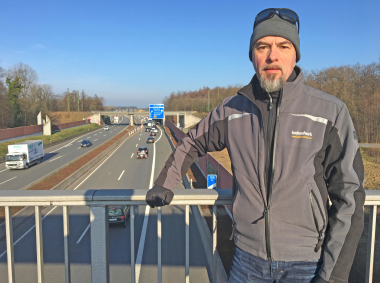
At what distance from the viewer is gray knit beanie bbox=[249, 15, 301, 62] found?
6.47ft

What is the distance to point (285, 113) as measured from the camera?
1.93 m

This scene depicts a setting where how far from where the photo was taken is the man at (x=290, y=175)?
1.80 metres

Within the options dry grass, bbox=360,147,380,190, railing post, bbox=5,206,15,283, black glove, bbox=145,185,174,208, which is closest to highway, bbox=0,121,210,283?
railing post, bbox=5,206,15,283

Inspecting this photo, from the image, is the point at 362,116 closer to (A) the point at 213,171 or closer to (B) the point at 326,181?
(A) the point at 213,171

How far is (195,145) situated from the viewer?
2.37 meters

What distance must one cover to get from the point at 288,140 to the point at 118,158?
34395 mm

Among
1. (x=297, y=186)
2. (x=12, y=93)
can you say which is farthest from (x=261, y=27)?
(x=12, y=93)

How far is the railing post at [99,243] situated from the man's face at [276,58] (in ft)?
5.57

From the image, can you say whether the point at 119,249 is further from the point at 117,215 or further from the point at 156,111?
the point at 156,111

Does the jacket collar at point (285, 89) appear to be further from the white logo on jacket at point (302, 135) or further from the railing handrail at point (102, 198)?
the railing handrail at point (102, 198)

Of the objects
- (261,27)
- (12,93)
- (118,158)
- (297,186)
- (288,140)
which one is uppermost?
(12,93)

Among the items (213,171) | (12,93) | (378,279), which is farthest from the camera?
(12,93)

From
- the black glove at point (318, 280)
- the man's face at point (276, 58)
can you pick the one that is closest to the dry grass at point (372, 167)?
the black glove at point (318, 280)

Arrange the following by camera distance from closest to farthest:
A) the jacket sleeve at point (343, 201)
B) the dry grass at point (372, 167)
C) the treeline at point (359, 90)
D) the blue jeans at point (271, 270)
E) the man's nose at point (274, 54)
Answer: the jacket sleeve at point (343, 201) → the blue jeans at point (271, 270) → the man's nose at point (274, 54) → the dry grass at point (372, 167) → the treeline at point (359, 90)
